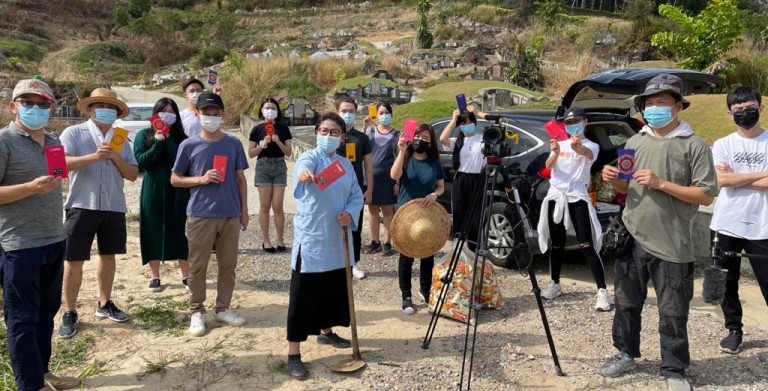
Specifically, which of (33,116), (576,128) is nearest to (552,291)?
(576,128)

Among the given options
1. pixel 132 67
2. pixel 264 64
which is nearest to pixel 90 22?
pixel 132 67

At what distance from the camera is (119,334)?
420 cm

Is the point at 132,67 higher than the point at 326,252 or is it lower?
higher

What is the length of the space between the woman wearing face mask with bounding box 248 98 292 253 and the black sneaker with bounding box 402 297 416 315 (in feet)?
6.92

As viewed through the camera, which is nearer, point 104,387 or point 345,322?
point 104,387

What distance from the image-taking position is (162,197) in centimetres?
489

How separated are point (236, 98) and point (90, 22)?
57105 mm

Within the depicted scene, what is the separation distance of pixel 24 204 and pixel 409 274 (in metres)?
2.81

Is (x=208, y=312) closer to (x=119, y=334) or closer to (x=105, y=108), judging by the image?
(x=119, y=334)

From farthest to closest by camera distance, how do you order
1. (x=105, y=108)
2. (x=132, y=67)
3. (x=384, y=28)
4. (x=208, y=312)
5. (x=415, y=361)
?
(x=384, y=28), (x=132, y=67), (x=208, y=312), (x=105, y=108), (x=415, y=361)

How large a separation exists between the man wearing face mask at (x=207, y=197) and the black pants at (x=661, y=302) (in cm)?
285

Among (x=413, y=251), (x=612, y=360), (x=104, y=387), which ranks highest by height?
(x=413, y=251)

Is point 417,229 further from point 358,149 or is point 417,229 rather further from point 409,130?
point 358,149

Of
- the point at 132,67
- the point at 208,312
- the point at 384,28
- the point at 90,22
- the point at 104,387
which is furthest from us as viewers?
the point at 90,22
